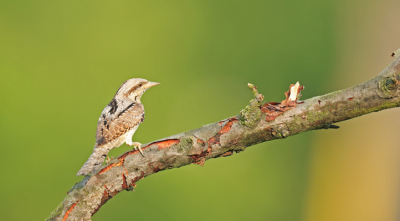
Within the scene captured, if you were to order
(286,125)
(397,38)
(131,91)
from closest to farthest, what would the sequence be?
1. (286,125)
2. (131,91)
3. (397,38)

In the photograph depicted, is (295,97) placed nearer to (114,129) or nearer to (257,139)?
(257,139)

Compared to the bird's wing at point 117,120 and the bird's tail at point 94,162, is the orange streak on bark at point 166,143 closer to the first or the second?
the bird's tail at point 94,162

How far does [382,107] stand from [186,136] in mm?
945

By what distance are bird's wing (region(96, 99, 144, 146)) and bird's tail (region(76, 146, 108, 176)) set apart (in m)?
0.06

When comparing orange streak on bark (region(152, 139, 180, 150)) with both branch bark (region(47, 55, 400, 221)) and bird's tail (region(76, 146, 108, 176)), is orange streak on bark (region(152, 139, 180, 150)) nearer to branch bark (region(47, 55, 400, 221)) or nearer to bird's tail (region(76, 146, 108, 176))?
branch bark (region(47, 55, 400, 221))

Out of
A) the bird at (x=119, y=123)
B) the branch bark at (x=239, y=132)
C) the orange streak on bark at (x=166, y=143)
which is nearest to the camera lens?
the branch bark at (x=239, y=132)

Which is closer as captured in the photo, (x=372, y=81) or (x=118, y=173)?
(x=372, y=81)

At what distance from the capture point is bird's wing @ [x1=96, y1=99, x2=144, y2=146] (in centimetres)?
211

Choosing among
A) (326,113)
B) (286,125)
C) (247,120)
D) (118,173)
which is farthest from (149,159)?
(326,113)

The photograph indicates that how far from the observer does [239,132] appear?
4.97 ft

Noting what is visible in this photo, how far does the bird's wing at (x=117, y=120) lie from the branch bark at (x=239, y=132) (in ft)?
1.34

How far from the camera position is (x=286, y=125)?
1.44 metres

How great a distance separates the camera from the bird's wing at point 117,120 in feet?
6.91

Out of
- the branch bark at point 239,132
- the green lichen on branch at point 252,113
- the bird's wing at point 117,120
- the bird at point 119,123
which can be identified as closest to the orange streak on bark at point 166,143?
the branch bark at point 239,132
